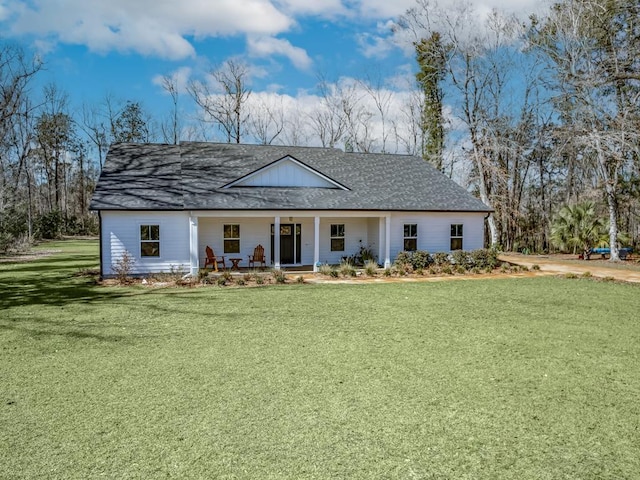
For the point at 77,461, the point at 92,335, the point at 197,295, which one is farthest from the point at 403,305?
the point at 77,461

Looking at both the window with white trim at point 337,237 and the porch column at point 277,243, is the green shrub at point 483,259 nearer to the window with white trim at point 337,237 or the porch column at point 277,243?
the window with white trim at point 337,237

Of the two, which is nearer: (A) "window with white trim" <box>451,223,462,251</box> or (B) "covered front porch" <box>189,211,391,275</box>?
(B) "covered front porch" <box>189,211,391,275</box>

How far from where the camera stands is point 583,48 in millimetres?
20547

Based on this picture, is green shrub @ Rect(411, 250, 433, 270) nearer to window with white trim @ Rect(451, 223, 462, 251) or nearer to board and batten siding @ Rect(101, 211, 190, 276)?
window with white trim @ Rect(451, 223, 462, 251)

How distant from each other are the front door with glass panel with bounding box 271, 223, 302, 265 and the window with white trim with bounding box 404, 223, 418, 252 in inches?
174

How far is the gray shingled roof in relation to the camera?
17172mm

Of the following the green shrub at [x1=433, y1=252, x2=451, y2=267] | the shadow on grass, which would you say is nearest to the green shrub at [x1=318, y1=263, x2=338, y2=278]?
the green shrub at [x1=433, y1=252, x2=451, y2=267]

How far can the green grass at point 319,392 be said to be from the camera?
387cm

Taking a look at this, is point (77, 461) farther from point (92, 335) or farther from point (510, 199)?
point (510, 199)

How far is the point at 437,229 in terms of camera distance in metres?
19.6

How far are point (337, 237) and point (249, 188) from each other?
4237 mm

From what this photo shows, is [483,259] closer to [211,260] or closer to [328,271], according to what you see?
[328,271]

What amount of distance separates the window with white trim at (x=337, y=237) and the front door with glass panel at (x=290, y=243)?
4.71 feet

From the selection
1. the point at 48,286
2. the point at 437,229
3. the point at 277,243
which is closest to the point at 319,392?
the point at 48,286
